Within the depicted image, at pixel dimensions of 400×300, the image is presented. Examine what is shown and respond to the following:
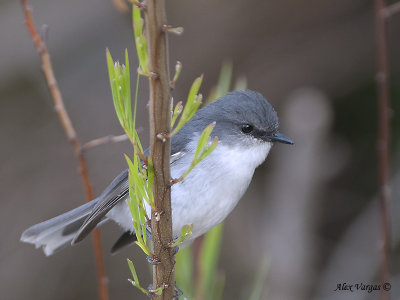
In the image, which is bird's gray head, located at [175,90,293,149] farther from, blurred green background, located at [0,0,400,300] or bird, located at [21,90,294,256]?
blurred green background, located at [0,0,400,300]

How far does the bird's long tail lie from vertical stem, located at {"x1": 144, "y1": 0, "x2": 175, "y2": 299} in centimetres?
78

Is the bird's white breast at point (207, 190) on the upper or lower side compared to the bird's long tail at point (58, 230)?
upper

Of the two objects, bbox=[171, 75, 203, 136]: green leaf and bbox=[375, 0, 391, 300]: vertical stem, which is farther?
bbox=[375, 0, 391, 300]: vertical stem

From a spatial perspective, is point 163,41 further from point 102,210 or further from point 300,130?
point 300,130

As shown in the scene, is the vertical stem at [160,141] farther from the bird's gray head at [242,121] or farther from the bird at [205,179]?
the bird's gray head at [242,121]

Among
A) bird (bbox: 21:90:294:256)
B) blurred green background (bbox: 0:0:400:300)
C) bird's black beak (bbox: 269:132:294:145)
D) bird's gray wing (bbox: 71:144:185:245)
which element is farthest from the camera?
blurred green background (bbox: 0:0:400:300)

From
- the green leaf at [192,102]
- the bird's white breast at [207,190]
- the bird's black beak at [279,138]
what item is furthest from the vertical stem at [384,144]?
the green leaf at [192,102]

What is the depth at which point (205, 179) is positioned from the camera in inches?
79.7

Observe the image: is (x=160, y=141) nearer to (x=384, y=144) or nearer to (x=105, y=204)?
(x=105, y=204)

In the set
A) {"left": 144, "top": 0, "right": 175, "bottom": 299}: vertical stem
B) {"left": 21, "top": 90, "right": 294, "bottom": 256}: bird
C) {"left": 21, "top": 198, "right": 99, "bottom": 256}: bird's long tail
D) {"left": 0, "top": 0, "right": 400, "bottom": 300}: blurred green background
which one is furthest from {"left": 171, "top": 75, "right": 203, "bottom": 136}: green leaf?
{"left": 0, "top": 0, "right": 400, "bottom": 300}: blurred green background

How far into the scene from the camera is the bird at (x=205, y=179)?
78.9 inches

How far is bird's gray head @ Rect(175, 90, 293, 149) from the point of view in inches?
85.4

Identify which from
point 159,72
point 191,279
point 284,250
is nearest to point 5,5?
point 284,250

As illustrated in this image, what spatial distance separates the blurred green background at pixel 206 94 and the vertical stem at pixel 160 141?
2.60 meters
